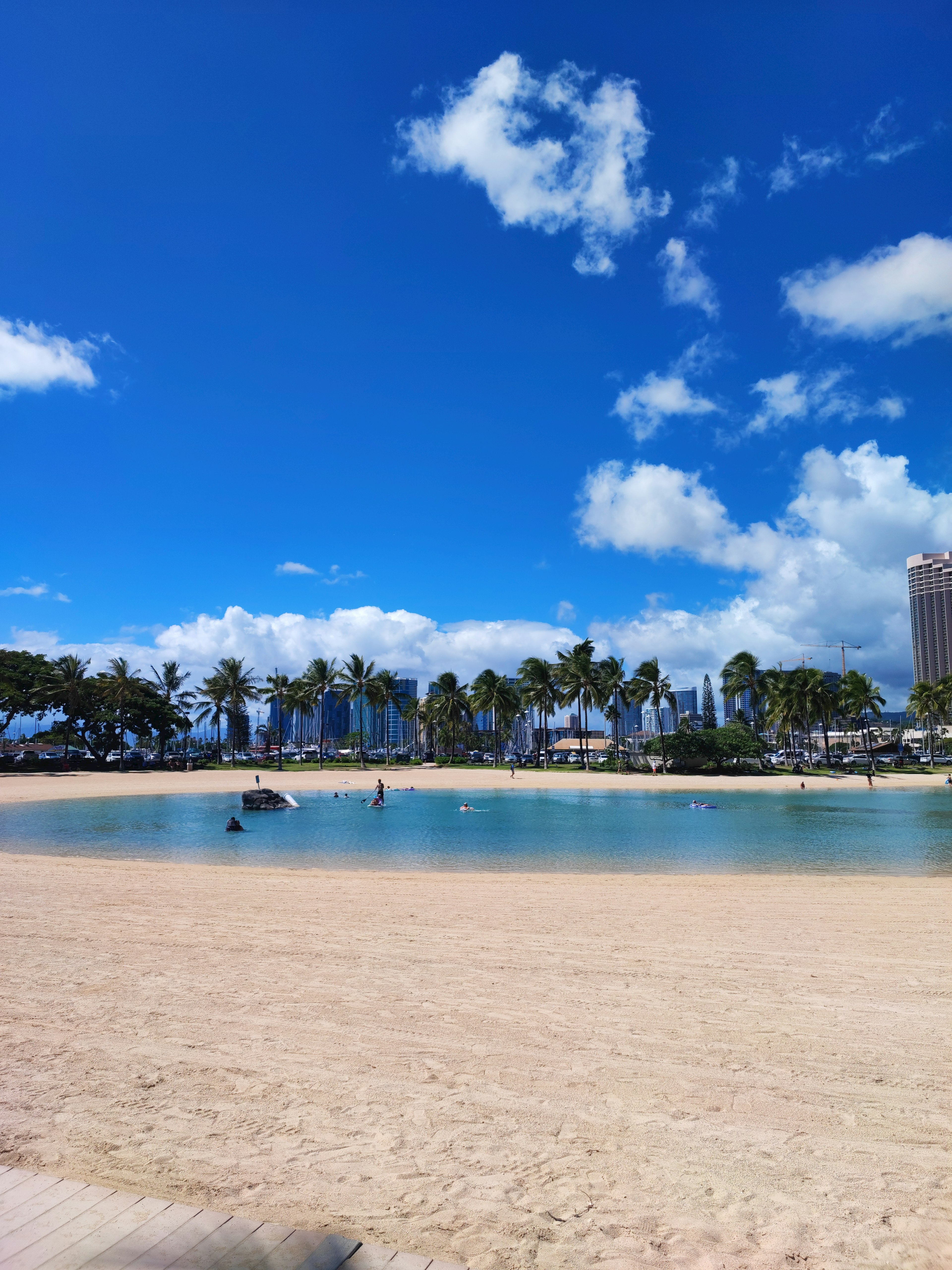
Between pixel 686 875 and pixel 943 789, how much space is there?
50666 mm

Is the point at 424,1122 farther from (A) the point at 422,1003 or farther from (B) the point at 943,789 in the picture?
(B) the point at 943,789

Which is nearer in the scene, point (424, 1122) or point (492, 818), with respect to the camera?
point (424, 1122)

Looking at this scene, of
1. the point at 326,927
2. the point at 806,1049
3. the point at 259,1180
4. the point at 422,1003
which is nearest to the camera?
the point at 259,1180

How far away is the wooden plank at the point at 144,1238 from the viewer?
11.2 feet

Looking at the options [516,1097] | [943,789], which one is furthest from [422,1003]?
Result: [943,789]

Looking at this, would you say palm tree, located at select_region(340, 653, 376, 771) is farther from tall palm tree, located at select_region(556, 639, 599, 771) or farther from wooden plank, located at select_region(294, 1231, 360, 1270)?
wooden plank, located at select_region(294, 1231, 360, 1270)

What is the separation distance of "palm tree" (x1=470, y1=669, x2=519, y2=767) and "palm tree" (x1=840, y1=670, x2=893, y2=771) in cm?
3713

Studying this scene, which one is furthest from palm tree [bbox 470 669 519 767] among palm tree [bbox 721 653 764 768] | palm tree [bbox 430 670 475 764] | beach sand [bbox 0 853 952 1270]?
beach sand [bbox 0 853 952 1270]

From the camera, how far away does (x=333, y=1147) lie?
4.74 metres

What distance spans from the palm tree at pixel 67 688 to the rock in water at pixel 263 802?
4475 cm

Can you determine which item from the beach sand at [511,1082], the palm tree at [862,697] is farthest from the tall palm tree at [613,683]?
the beach sand at [511,1082]

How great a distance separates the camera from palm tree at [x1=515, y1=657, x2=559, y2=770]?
280 ft

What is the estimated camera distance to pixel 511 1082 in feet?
18.7

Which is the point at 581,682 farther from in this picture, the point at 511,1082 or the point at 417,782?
the point at 511,1082
